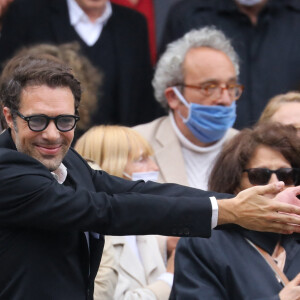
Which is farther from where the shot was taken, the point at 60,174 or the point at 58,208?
the point at 60,174

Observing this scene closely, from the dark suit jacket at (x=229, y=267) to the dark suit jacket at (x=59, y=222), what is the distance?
0.57 metres

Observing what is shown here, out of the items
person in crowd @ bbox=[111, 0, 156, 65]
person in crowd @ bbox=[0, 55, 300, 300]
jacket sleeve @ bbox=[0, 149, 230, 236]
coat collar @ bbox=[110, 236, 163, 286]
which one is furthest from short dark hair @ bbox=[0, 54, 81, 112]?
person in crowd @ bbox=[111, 0, 156, 65]

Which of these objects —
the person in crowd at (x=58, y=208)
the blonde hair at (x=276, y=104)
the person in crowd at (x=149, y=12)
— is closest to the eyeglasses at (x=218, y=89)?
the blonde hair at (x=276, y=104)

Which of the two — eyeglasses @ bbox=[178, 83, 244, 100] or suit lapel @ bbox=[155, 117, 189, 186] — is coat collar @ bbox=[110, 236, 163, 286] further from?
eyeglasses @ bbox=[178, 83, 244, 100]

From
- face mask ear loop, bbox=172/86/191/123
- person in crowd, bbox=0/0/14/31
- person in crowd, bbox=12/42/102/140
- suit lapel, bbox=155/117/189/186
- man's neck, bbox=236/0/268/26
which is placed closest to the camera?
suit lapel, bbox=155/117/189/186

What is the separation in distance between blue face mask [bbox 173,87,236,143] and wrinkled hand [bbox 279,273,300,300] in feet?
6.95

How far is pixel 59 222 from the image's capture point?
314 centimetres

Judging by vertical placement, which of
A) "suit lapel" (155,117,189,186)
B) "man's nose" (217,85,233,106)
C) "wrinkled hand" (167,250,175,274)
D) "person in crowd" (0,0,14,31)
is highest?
"person in crowd" (0,0,14,31)

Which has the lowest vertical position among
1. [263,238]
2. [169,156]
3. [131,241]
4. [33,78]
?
[131,241]

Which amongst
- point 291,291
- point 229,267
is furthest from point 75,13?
point 291,291

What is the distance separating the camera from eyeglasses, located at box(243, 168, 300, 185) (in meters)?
4.20

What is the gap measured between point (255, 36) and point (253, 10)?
0.65 ft

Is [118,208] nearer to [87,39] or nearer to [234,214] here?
[234,214]

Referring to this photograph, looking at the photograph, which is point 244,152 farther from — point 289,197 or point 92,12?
point 92,12
